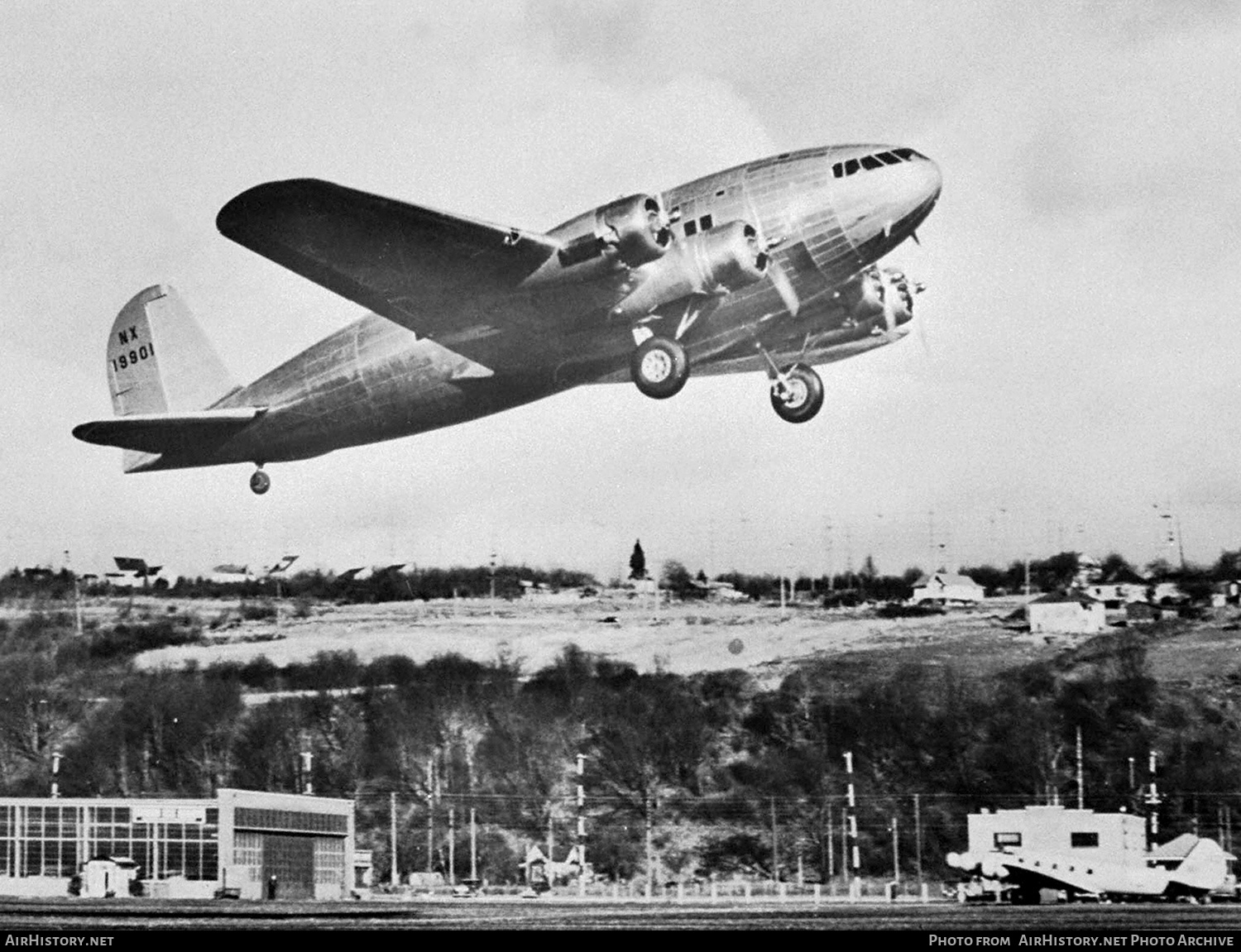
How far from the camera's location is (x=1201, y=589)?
39.2 metres

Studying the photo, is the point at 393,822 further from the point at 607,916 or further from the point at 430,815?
the point at 607,916

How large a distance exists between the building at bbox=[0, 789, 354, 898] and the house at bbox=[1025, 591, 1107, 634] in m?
14.5

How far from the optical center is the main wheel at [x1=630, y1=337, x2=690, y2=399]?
2498 centimetres

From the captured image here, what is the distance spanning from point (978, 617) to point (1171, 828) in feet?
18.3

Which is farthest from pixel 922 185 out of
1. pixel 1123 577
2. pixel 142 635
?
pixel 142 635

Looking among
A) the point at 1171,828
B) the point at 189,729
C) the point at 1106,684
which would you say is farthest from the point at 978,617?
the point at 189,729

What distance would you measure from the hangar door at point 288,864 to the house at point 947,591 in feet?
42.0

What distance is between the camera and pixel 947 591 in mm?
37938

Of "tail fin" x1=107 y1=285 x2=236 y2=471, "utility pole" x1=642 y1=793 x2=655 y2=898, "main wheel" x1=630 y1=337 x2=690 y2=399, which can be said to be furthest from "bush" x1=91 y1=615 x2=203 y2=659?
"main wheel" x1=630 y1=337 x2=690 y2=399

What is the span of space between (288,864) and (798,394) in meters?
13.3

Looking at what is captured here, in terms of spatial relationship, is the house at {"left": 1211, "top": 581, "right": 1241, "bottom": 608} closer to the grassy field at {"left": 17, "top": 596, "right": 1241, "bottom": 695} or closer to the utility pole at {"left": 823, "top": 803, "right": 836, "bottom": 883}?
the grassy field at {"left": 17, "top": 596, "right": 1241, "bottom": 695}

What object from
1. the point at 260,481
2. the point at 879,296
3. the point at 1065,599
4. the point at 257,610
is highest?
the point at 879,296

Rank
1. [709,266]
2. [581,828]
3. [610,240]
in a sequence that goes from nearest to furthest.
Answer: [610,240], [709,266], [581,828]

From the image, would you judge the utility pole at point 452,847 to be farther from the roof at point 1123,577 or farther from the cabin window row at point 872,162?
the cabin window row at point 872,162
